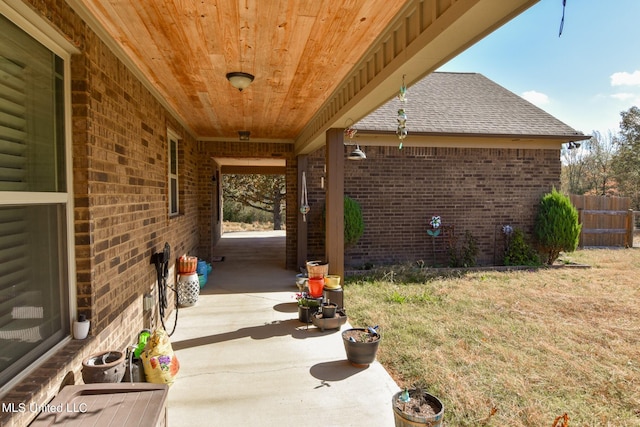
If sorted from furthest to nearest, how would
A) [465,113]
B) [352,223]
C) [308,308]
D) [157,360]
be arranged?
1. [465,113]
2. [352,223]
3. [308,308]
4. [157,360]

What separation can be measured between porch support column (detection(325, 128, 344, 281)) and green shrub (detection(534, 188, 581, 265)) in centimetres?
609

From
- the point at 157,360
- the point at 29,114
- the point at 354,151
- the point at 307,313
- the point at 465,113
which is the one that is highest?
the point at 465,113

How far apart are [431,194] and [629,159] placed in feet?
64.6

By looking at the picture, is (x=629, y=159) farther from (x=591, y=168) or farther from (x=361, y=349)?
(x=361, y=349)

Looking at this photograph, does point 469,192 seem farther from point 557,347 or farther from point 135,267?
point 135,267

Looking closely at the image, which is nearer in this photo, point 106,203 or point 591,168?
point 106,203

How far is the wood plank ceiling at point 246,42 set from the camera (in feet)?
7.58

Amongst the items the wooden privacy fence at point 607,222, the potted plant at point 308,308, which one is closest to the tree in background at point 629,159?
the wooden privacy fence at point 607,222

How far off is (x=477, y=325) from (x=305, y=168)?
15.3 feet

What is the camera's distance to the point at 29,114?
1.99m

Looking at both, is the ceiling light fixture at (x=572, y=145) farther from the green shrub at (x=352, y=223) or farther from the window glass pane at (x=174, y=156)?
the window glass pane at (x=174, y=156)

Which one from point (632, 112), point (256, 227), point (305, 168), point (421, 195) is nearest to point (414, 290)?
point (421, 195)

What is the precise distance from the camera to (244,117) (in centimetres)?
564

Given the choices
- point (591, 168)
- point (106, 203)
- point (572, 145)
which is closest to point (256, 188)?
point (572, 145)
